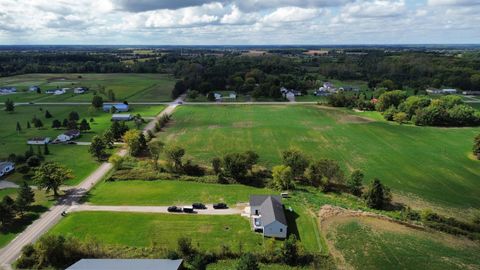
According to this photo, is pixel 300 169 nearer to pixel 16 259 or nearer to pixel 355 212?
pixel 355 212

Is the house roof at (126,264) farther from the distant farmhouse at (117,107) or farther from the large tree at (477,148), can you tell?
the distant farmhouse at (117,107)

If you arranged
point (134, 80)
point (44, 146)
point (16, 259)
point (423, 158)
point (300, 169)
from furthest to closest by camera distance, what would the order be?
1. point (134, 80)
2. point (44, 146)
3. point (423, 158)
4. point (300, 169)
5. point (16, 259)

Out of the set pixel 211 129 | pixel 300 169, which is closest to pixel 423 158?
pixel 300 169

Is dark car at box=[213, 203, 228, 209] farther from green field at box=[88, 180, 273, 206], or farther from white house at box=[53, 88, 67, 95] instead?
white house at box=[53, 88, 67, 95]

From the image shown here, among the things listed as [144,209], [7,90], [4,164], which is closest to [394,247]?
[144,209]

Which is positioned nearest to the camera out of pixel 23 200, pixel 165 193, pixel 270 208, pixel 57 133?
pixel 270 208

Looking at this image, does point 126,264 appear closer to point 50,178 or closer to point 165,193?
point 165,193

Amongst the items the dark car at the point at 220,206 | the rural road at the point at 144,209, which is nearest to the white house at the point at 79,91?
the rural road at the point at 144,209
